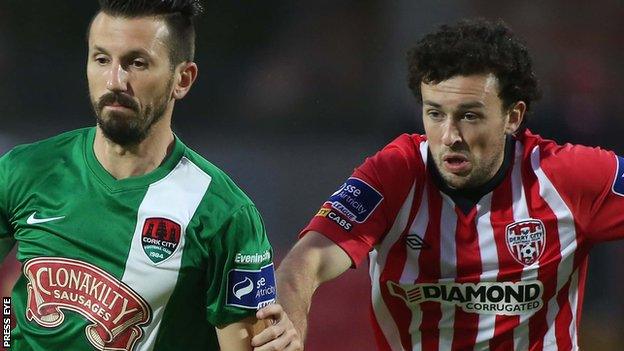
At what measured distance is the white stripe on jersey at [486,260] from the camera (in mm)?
3469

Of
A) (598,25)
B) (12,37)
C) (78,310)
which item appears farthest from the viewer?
→ (598,25)

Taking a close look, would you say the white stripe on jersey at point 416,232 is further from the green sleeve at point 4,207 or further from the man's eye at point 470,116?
the green sleeve at point 4,207

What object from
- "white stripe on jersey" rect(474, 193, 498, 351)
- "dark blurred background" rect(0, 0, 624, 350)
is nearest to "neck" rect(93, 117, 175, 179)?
"white stripe on jersey" rect(474, 193, 498, 351)

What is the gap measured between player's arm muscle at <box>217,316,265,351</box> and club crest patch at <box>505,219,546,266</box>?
3.52 feet

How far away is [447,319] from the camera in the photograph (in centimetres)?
350

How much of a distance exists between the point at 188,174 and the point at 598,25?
391 centimetres

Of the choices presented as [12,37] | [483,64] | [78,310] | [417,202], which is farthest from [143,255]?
[12,37]

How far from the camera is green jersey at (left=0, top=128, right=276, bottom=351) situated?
2.67 meters

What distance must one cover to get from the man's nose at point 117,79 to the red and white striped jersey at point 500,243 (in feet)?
3.24

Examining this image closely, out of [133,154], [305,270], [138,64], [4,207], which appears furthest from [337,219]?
[4,207]

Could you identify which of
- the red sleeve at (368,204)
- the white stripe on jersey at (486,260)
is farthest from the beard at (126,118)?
the white stripe on jersey at (486,260)

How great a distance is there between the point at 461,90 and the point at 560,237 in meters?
0.56

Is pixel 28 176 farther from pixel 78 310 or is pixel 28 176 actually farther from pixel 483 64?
pixel 483 64

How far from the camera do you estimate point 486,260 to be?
11.4 feet
